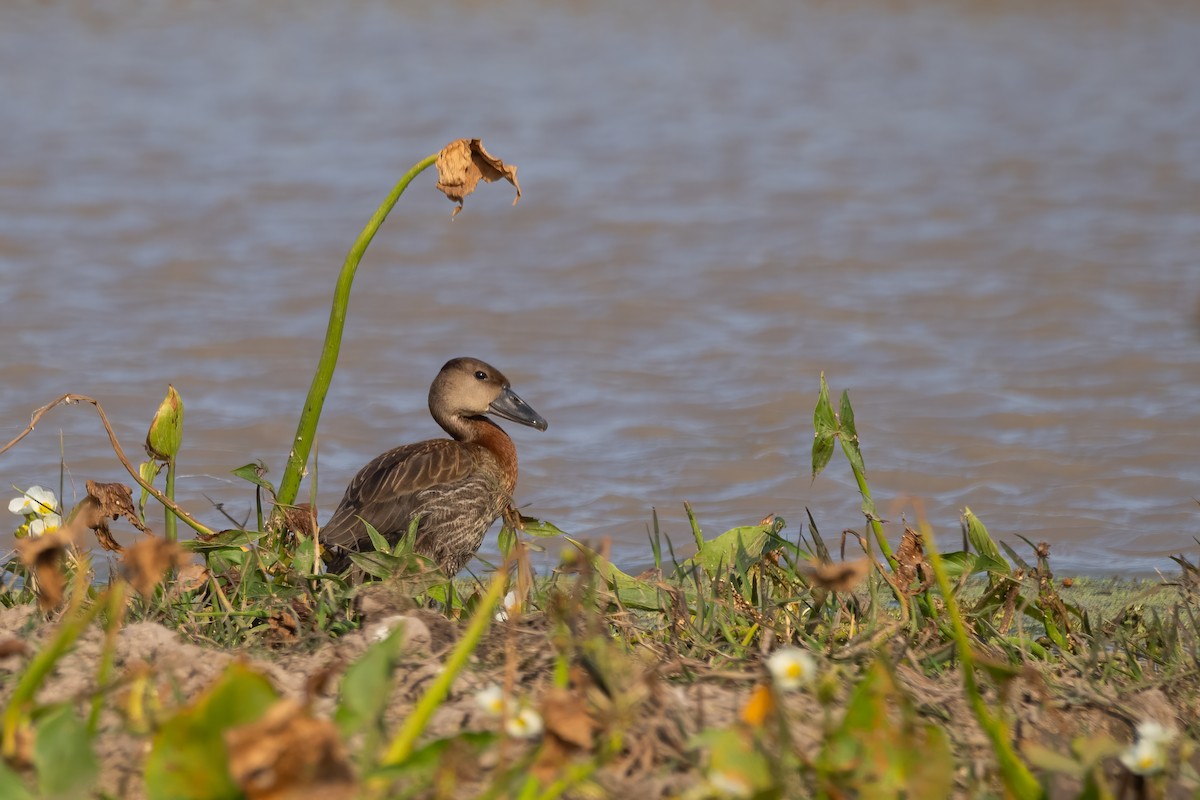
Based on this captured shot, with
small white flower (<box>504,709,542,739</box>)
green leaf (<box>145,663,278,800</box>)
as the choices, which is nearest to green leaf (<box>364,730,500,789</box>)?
small white flower (<box>504,709,542,739</box>)

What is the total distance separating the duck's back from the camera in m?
4.70

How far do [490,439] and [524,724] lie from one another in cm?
311

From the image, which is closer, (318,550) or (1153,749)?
(1153,749)

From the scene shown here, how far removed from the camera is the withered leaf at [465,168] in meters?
3.61

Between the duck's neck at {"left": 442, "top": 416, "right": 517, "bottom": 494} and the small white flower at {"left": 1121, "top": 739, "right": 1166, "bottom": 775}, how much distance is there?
3.11m

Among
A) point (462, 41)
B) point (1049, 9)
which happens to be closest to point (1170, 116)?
point (1049, 9)

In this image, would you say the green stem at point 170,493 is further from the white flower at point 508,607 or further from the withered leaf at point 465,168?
the withered leaf at point 465,168

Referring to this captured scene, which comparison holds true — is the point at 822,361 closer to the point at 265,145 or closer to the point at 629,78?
the point at 265,145

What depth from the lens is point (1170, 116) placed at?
11.9m

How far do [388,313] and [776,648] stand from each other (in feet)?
16.2

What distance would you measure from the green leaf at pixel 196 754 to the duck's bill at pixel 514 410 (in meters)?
3.46

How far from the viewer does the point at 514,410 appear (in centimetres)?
562

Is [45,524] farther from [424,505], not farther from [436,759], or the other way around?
[436,759]

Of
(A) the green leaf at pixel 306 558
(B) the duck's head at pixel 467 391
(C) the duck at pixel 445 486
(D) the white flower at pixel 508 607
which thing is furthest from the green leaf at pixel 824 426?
(B) the duck's head at pixel 467 391
